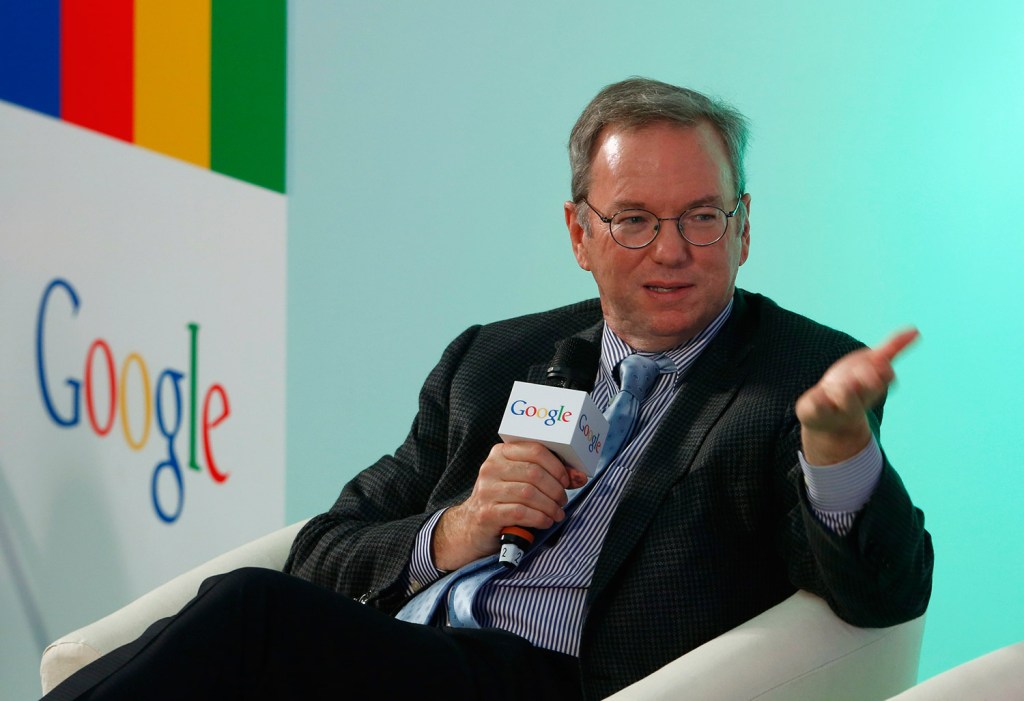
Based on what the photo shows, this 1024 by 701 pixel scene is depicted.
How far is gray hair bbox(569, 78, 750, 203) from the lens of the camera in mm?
2096

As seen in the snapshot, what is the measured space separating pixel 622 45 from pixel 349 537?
4.24ft

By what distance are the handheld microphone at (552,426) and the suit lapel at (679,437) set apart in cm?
10

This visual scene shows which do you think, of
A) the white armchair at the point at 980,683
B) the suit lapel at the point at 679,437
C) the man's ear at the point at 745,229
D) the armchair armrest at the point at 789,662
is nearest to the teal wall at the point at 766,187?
the man's ear at the point at 745,229

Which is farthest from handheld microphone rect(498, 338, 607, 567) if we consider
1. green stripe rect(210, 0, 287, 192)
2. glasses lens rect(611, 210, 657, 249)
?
green stripe rect(210, 0, 287, 192)

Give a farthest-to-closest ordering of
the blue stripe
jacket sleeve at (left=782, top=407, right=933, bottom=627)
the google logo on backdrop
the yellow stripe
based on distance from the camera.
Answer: the blue stripe, the google logo on backdrop, the yellow stripe, jacket sleeve at (left=782, top=407, right=933, bottom=627)

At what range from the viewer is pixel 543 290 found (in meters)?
3.07

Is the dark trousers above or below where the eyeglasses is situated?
below

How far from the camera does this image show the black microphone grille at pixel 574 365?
2.07m

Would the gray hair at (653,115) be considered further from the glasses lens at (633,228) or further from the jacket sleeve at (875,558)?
the jacket sleeve at (875,558)

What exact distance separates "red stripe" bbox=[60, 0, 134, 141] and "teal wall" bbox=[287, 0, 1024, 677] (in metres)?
0.64

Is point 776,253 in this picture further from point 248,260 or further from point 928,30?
point 248,260

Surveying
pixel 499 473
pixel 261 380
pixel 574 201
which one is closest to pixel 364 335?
pixel 261 380

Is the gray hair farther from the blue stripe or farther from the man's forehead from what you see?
the blue stripe

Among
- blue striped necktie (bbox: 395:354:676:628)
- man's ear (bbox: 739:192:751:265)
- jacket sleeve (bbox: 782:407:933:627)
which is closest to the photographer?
jacket sleeve (bbox: 782:407:933:627)
